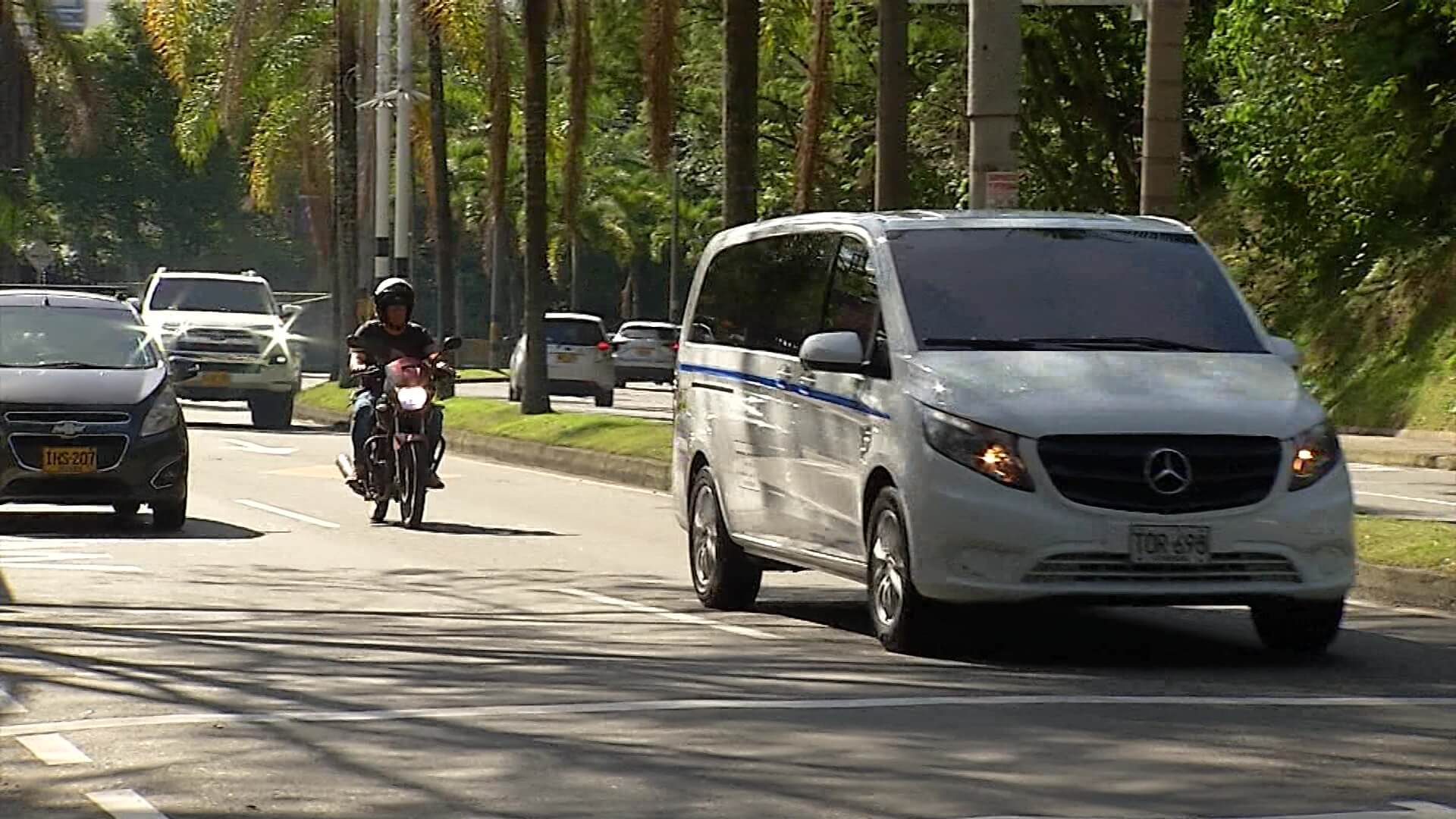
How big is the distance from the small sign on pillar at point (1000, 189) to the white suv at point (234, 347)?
764 inches

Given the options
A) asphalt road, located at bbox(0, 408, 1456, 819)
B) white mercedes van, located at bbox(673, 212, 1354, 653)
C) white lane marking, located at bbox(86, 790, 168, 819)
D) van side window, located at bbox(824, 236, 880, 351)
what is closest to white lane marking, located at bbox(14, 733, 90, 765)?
asphalt road, located at bbox(0, 408, 1456, 819)

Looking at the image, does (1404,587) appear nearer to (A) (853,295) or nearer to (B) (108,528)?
(A) (853,295)

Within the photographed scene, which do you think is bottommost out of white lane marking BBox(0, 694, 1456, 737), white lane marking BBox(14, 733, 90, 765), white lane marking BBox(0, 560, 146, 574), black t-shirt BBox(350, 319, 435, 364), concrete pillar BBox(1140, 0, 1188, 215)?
white lane marking BBox(0, 560, 146, 574)

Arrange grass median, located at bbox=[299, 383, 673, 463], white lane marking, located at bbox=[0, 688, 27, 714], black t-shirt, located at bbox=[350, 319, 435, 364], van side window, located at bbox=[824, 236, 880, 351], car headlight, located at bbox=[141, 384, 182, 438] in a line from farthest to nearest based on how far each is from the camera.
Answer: grass median, located at bbox=[299, 383, 673, 463]
black t-shirt, located at bbox=[350, 319, 435, 364]
car headlight, located at bbox=[141, 384, 182, 438]
van side window, located at bbox=[824, 236, 880, 351]
white lane marking, located at bbox=[0, 688, 27, 714]

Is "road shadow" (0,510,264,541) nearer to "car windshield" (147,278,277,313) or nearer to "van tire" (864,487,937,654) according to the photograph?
"van tire" (864,487,937,654)

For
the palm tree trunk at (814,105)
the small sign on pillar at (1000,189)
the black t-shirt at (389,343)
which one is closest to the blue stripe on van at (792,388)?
the small sign on pillar at (1000,189)

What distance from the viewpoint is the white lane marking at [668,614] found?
13.4 meters

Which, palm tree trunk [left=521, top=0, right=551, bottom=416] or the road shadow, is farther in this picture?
palm tree trunk [left=521, top=0, right=551, bottom=416]

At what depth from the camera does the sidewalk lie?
3222 centimetres

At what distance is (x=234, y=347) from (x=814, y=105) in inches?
462

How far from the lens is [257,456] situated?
1209 inches

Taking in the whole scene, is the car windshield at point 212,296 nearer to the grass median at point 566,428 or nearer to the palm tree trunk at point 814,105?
the grass median at point 566,428

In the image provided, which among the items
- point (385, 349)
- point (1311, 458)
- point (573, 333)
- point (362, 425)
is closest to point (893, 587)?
point (1311, 458)

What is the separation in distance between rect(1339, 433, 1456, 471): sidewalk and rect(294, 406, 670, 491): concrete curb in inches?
334
